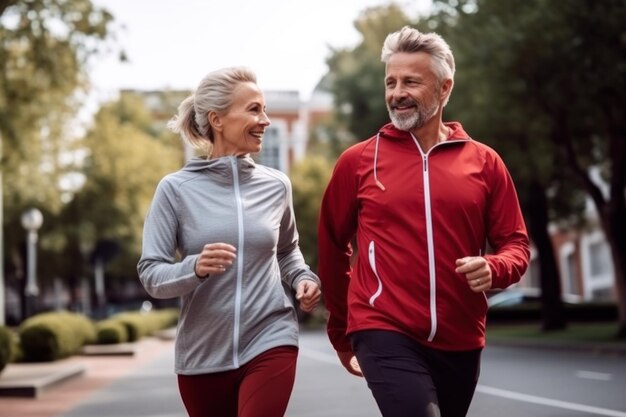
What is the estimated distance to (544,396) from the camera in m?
12.8

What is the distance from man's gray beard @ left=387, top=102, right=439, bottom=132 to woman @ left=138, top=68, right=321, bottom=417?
53 cm

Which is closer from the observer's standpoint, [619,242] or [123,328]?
[619,242]

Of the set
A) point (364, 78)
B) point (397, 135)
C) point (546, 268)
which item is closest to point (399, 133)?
point (397, 135)

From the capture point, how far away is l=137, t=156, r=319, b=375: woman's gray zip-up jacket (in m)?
4.49

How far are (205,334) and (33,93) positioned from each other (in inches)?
804

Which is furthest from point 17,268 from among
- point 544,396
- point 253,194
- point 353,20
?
point 253,194

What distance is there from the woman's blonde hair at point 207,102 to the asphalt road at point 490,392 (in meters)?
6.58

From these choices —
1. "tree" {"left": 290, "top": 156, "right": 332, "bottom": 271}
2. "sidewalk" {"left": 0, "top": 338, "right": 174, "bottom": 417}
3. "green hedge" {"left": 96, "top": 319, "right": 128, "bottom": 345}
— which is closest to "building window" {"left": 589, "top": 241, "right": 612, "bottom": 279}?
"tree" {"left": 290, "top": 156, "right": 332, "bottom": 271}

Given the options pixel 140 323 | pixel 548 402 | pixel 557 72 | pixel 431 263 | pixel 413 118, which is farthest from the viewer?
pixel 140 323

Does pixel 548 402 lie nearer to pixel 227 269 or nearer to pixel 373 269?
pixel 373 269

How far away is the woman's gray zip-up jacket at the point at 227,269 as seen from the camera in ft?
14.7

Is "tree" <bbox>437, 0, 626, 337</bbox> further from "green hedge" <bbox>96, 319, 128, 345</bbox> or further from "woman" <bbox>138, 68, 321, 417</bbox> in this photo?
"woman" <bbox>138, 68, 321, 417</bbox>

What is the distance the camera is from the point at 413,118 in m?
4.68

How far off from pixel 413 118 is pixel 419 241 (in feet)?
1.74
